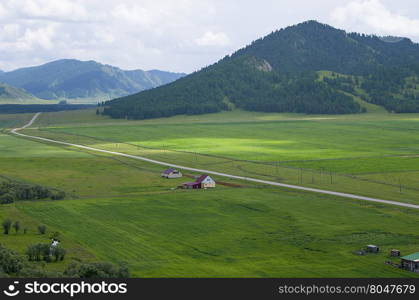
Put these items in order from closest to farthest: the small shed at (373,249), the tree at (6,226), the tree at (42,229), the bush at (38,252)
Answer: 1. the bush at (38,252)
2. the small shed at (373,249)
3. the tree at (42,229)
4. the tree at (6,226)

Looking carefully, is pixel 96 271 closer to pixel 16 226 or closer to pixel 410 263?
pixel 16 226

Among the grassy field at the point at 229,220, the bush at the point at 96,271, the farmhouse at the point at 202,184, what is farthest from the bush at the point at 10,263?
the farmhouse at the point at 202,184

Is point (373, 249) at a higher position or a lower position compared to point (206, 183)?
lower

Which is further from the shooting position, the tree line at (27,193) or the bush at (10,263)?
the tree line at (27,193)

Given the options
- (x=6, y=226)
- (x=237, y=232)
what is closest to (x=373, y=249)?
(x=237, y=232)

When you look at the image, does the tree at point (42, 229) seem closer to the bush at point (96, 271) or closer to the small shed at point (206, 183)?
the bush at point (96, 271)

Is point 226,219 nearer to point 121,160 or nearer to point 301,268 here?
point 301,268

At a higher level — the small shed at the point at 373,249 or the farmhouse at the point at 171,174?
the farmhouse at the point at 171,174

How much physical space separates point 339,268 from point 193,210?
3666 centimetres

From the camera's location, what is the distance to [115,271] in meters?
65.4

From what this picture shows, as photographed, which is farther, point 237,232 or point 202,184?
point 202,184

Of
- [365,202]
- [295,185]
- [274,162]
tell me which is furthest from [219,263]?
[274,162]

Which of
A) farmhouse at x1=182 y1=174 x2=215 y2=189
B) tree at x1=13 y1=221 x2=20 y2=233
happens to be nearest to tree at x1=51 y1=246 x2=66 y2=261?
tree at x1=13 y1=221 x2=20 y2=233

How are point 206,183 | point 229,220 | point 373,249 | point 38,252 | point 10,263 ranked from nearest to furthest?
point 10,263 < point 38,252 < point 373,249 < point 229,220 < point 206,183
